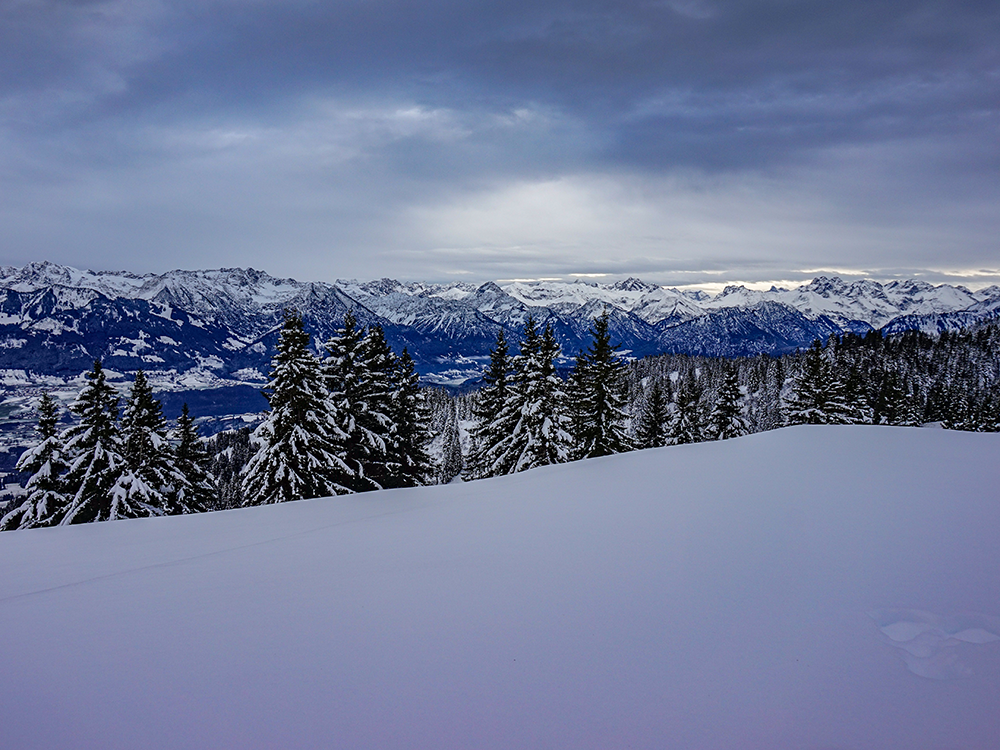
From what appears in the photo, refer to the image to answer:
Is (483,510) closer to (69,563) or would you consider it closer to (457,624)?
(457,624)

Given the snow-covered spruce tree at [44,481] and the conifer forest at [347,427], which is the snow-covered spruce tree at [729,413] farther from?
the snow-covered spruce tree at [44,481]

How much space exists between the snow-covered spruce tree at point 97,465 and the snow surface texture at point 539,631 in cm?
1191

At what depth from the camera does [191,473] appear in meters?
24.8

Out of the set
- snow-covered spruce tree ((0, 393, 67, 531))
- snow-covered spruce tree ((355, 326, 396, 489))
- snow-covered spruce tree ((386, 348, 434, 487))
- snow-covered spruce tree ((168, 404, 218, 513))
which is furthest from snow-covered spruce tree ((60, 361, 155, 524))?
snow-covered spruce tree ((386, 348, 434, 487))

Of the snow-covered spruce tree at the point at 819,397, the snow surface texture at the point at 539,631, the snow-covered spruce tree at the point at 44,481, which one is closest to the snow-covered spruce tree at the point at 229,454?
the snow-covered spruce tree at the point at 44,481

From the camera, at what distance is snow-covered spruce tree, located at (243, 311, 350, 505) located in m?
19.2

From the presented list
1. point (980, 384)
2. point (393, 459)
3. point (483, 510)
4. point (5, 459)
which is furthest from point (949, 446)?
point (5, 459)

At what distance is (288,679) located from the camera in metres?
3.87

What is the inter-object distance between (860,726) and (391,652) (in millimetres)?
3414

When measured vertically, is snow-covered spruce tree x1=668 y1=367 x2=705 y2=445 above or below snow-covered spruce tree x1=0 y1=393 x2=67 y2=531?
below

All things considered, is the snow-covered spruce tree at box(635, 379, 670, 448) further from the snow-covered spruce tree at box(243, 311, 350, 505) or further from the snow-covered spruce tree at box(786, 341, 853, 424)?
the snow-covered spruce tree at box(243, 311, 350, 505)

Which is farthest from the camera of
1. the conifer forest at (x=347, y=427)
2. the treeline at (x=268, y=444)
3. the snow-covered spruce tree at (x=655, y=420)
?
the snow-covered spruce tree at (x=655, y=420)

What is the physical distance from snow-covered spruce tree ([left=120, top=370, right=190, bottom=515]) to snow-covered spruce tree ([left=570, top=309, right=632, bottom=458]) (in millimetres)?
19524

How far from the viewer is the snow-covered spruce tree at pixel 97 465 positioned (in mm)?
18750
